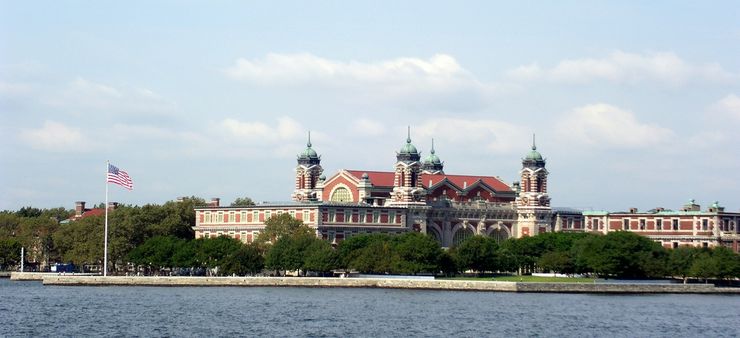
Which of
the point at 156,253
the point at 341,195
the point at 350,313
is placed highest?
the point at 341,195

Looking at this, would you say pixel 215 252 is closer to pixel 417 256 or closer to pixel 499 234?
pixel 417 256

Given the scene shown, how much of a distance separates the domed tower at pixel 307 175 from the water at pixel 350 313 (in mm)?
55180

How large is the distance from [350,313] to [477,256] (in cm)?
4747

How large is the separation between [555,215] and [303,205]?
128ft

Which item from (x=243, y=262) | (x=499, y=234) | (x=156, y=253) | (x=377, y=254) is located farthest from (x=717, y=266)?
(x=156, y=253)

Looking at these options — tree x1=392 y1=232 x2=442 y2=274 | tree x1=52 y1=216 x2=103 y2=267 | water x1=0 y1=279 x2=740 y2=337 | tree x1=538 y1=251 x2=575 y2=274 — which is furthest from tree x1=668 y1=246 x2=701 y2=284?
tree x1=52 y1=216 x2=103 y2=267

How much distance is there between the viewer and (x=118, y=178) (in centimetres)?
13062

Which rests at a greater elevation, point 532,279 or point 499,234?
point 499,234

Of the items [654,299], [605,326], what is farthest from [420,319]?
[654,299]

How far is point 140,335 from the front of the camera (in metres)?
85.1

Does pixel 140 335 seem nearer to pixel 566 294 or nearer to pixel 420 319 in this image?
pixel 420 319

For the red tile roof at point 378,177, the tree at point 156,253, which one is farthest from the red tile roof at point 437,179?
the tree at point 156,253

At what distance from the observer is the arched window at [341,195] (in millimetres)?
182875

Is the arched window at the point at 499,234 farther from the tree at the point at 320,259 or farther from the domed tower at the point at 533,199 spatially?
the tree at the point at 320,259
